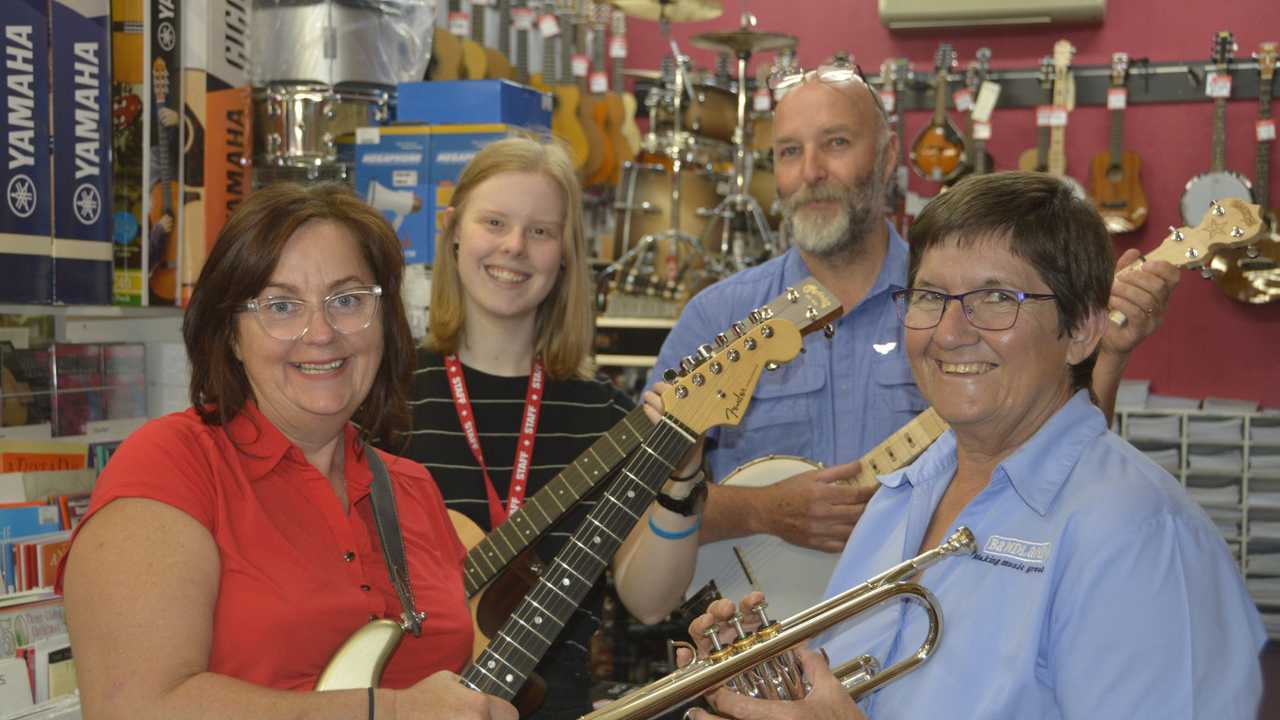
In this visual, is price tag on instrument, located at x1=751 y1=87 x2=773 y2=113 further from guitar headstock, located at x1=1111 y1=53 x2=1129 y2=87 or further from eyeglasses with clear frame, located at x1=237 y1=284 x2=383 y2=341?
eyeglasses with clear frame, located at x1=237 y1=284 x2=383 y2=341

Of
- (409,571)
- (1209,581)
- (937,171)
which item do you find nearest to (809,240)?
(409,571)

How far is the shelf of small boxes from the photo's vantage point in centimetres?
654

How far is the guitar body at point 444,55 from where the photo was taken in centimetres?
523

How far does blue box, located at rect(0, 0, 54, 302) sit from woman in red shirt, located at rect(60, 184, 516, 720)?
3.72 feet

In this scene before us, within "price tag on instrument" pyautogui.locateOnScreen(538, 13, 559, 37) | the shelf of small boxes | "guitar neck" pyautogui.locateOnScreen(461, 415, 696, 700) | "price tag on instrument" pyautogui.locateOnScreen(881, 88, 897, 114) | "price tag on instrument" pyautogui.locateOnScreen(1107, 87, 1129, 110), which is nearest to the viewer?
"guitar neck" pyautogui.locateOnScreen(461, 415, 696, 700)

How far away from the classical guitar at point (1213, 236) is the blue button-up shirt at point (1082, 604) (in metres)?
0.68

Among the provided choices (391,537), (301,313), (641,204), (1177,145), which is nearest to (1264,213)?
(1177,145)

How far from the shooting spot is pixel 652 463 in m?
2.41

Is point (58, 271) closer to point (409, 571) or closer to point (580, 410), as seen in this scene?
point (580, 410)

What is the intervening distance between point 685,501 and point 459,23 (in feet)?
12.8

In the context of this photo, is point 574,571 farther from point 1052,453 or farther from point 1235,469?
point 1235,469

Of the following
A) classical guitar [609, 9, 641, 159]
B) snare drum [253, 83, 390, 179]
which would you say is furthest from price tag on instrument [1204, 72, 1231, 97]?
snare drum [253, 83, 390, 179]

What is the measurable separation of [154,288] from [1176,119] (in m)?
5.86

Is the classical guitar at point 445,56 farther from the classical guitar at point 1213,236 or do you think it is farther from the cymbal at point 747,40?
the classical guitar at point 1213,236
